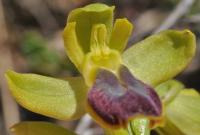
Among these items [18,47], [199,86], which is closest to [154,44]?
[199,86]

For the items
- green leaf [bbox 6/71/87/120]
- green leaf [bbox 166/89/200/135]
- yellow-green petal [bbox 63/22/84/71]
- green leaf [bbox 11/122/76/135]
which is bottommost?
green leaf [bbox 166/89/200/135]

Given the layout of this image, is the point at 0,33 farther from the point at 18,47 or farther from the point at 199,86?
the point at 199,86

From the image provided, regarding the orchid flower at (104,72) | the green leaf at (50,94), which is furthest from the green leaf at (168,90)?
the green leaf at (50,94)

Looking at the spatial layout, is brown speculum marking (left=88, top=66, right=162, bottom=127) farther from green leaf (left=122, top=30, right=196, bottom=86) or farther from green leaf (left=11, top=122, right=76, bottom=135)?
green leaf (left=11, top=122, right=76, bottom=135)

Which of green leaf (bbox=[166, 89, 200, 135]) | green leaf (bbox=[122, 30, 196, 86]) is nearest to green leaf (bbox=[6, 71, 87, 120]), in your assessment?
green leaf (bbox=[122, 30, 196, 86])

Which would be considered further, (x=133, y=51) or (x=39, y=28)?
(x=39, y=28)

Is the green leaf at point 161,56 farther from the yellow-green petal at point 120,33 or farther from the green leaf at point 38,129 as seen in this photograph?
the green leaf at point 38,129

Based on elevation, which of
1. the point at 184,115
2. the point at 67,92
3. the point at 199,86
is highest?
the point at 67,92
